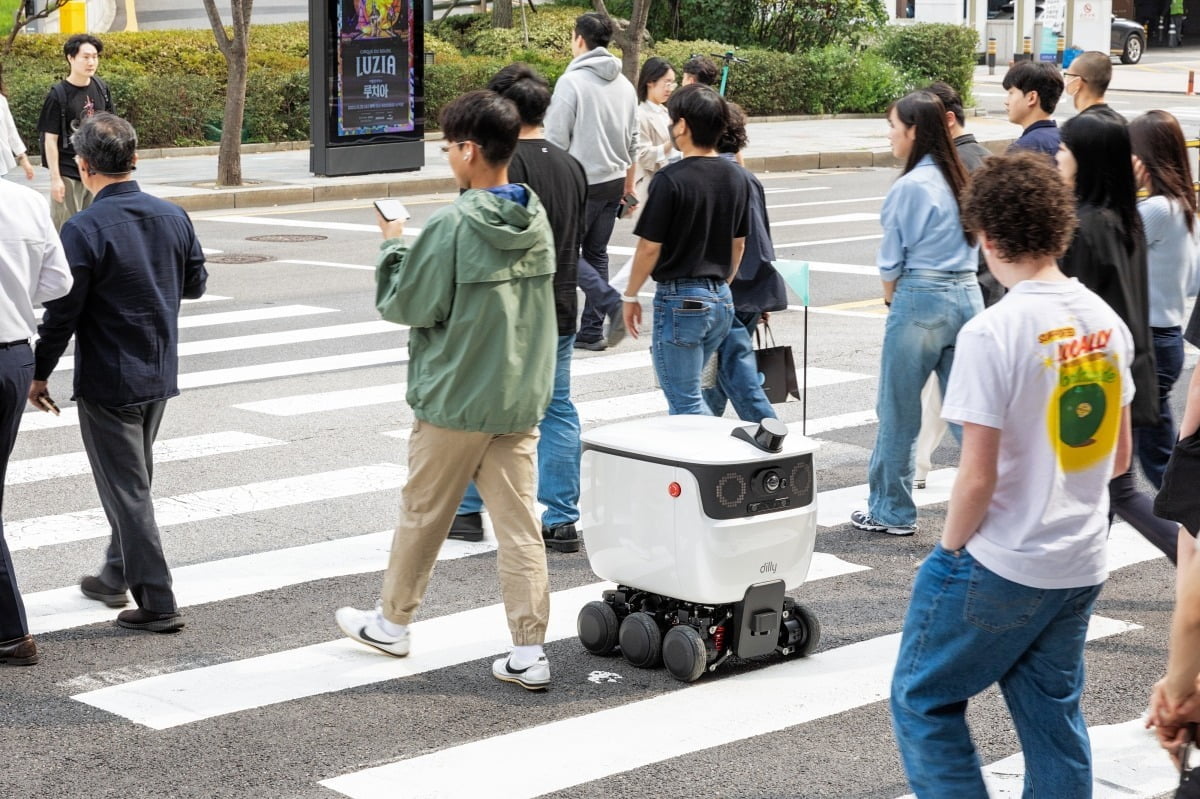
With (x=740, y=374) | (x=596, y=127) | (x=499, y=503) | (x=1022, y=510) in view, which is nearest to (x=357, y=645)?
(x=499, y=503)

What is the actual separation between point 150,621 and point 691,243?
2610mm

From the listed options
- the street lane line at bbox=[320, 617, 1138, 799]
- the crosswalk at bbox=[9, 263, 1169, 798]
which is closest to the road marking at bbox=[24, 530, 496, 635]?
the crosswalk at bbox=[9, 263, 1169, 798]

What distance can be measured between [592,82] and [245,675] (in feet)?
20.8

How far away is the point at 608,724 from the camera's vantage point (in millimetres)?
5109

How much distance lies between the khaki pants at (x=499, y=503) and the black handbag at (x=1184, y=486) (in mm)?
1932

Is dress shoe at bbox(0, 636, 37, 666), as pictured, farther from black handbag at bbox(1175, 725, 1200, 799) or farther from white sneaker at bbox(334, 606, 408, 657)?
black handbag at bbox(1175, 725, 1200, 799)

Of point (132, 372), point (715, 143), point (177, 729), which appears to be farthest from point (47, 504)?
point (715, 143)

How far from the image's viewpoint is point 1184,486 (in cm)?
487

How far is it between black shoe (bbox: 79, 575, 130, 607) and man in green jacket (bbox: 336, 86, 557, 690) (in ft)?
4.55

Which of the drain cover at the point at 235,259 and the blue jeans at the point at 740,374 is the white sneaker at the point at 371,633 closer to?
the blue jeans at the point at 740,374

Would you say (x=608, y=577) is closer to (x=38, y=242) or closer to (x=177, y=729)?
(x=177, y=729)

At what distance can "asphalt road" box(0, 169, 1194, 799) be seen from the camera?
4738 mm

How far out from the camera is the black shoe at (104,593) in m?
6.28

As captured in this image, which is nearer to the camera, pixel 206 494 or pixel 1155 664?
pixel 1155 664
